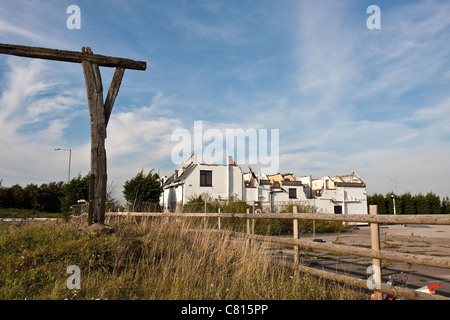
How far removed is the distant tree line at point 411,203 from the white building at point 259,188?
387 cm

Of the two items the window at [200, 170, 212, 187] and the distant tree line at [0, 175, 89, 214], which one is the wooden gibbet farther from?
the window at [200, 170, 212, 187]

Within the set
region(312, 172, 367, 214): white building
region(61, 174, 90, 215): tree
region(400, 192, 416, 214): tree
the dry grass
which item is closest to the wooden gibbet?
the dry grass

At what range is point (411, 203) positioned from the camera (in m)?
41.8

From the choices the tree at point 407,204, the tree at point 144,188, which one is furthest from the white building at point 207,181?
the tree at point 407,204

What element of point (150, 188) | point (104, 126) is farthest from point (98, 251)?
point (150, 188)

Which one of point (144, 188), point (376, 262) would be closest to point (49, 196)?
point (144, 188)

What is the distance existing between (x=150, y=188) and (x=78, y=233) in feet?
75.2

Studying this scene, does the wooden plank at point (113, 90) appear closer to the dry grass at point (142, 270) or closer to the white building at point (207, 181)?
the dry grass at point (142, 270)

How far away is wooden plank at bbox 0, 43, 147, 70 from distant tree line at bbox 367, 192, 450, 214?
39783 millimetres

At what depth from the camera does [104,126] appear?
724 cm

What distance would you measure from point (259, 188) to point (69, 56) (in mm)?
28198
